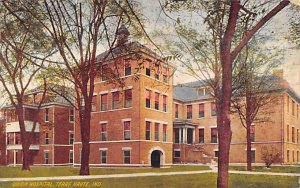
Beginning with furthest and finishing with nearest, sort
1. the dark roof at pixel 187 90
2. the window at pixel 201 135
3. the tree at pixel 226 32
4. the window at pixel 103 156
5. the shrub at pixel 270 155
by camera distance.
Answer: the window at pixel 201 135
the shrub at pixel 270 155
the dark roof at pixel 187 90
the window at pixel 103 156
the tree at pixel 226 32

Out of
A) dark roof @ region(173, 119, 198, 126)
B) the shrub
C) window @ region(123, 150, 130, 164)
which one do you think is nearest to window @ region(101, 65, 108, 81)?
window @ region(123, 150, 130, 164)

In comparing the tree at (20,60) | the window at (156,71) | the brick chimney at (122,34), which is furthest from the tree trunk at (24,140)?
the window at (156,71)

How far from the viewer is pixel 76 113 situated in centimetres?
335

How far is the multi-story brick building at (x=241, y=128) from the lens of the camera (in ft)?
11.7

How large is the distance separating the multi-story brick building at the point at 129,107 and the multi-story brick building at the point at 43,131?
0.32 ft

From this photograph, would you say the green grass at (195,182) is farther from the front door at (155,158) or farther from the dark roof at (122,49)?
the dark roof at (122,49)

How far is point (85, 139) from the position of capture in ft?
11.1

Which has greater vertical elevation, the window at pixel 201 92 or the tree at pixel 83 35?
the tree at pixel 83 35

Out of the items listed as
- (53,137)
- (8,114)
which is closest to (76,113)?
(53,137)

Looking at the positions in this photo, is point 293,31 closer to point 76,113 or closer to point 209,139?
point 209,139

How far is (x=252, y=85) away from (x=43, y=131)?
1.61m

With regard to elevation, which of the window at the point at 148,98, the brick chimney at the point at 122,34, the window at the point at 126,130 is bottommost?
the window at the point at 126,130

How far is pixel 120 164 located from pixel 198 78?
34.2 inches

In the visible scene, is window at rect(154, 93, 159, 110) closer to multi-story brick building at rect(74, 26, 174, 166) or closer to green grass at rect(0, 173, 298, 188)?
multi-story brick building at rect(74, 26, 174, 166)
